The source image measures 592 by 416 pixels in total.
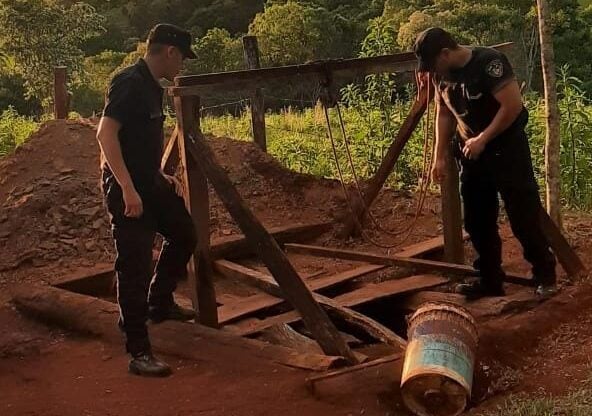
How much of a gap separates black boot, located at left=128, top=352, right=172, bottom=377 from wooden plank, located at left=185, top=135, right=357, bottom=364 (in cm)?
78

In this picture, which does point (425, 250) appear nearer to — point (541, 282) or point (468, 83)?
point (541, 282)

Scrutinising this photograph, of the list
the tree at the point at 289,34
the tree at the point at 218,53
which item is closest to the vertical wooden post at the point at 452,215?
the tree at the point at 289,34

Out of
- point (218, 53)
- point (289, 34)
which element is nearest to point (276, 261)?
point (289, 34)

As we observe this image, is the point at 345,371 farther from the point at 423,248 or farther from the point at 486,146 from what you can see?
the point at 423,248

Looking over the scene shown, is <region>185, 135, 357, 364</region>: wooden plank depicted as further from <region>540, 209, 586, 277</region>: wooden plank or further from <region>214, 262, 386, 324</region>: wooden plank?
<region>540, 209, 586, 277</region>: wooden plank

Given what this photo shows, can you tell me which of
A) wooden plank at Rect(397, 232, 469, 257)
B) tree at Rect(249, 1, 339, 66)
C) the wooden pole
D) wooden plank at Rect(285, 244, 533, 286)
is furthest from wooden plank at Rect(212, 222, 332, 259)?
tree at Rect(249, 1, 339, 66)

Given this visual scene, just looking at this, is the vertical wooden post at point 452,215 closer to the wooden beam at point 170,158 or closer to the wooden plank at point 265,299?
the wooden plank at point 265,299

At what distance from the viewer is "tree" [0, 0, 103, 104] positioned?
20906 millimetres

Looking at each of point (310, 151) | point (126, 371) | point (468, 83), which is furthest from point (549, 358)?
point (310, 151)

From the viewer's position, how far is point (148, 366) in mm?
4449

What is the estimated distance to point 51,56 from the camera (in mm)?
21453

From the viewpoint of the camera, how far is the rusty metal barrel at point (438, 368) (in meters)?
3.54

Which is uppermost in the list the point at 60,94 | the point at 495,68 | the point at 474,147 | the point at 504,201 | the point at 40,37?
the point at 40,37

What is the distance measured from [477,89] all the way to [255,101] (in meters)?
4.57
